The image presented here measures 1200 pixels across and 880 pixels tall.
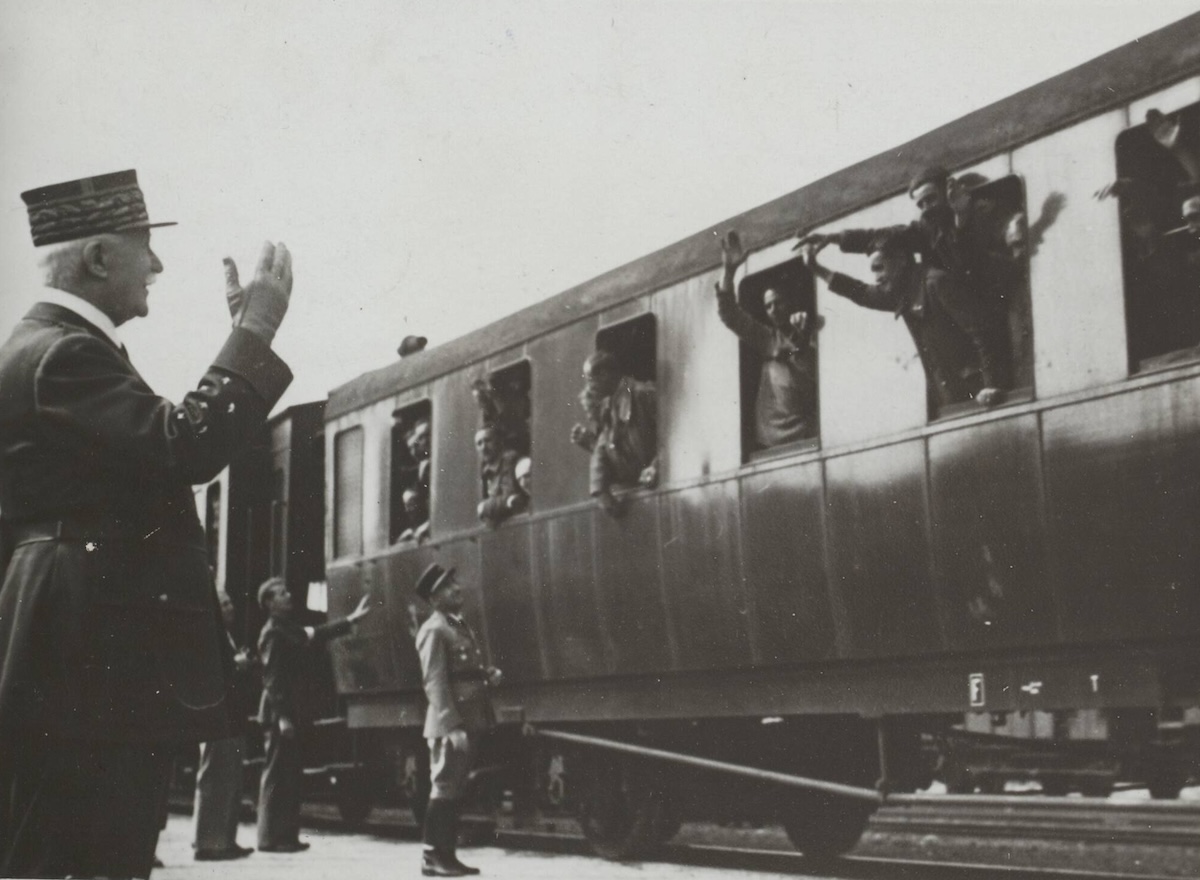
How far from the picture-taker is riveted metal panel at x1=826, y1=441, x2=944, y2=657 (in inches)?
270

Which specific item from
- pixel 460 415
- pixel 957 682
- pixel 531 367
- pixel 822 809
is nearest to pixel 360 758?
pixel 460 415

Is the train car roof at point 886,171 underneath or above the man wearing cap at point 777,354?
above

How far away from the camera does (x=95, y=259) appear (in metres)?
3.31

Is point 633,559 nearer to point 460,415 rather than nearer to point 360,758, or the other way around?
point 460,415

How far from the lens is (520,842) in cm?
1084

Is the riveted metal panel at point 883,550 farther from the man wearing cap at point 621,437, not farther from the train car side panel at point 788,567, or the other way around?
the man wearing cap at point 621,437

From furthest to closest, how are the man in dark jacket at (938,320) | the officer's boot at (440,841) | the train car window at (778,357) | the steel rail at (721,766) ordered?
1. the officer's boot at (440,841)
2. the train car window at (778,357)
3. the steel rail at (721,766)
4. the man in dark jacket at (938,320)

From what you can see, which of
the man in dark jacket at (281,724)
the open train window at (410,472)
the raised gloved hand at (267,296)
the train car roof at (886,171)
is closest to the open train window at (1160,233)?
the train car roof at (886,171)

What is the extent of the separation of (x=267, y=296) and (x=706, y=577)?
5.11 m

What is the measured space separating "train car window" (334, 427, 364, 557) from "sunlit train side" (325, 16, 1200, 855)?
A: 4.03 feet

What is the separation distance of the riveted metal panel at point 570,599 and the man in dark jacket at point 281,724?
2107 mm

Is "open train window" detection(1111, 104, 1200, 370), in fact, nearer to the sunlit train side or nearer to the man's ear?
the sunlit train side

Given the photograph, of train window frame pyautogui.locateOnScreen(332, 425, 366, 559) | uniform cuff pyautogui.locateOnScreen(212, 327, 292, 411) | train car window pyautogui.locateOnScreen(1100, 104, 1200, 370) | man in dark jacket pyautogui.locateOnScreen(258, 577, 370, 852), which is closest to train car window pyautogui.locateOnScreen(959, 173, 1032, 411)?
train car window pyautogui.locateOnScreen(1100, 104, 1200, 370)

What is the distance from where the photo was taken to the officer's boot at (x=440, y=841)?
8258mm
